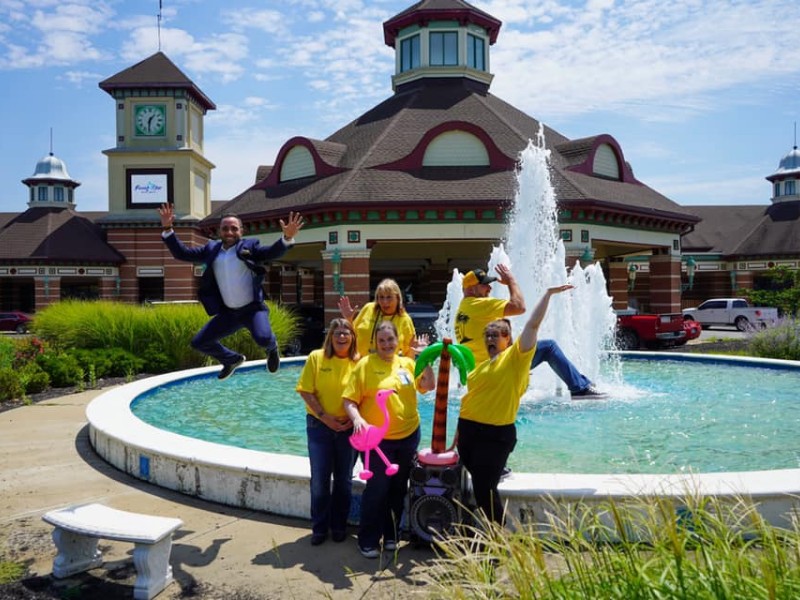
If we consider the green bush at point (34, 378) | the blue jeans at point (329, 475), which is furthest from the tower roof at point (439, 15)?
the blue jeans at point (329, 475)

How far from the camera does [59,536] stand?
409cm

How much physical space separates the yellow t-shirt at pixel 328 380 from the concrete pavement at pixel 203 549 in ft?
3.12

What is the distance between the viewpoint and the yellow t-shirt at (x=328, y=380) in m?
4.66

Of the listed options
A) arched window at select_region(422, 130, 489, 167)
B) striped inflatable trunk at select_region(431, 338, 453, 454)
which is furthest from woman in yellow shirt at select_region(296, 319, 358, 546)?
arched window at select_region(422, 130, 489, 167)

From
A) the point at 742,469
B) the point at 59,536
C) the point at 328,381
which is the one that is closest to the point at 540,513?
the point at 328,381

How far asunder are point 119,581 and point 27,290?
137 feet

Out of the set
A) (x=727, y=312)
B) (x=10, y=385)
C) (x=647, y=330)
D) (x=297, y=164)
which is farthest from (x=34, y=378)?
(x=727, y=312)

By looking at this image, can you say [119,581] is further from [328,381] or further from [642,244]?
[642,244]

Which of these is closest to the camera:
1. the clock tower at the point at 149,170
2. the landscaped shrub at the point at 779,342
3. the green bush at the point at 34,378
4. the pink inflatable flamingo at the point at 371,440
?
the pink inflatable flamingo at the point at 371,440

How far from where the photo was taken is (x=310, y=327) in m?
21.5

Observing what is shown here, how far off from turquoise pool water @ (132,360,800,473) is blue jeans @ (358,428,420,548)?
1.78 m

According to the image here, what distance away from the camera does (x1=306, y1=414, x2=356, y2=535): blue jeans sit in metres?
4.61

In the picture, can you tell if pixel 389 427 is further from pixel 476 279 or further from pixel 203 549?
pixel 476 279

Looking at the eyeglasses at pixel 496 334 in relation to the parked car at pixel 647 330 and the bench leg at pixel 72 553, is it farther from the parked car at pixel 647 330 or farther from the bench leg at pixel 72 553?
the parked car at pixel 647 330
